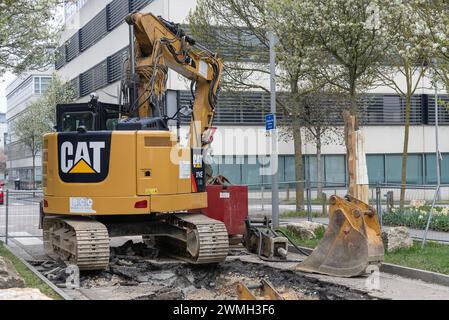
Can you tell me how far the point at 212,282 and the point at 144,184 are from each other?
2.06m

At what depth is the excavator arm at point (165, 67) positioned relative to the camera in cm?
1158

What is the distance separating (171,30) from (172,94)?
1.46 meters

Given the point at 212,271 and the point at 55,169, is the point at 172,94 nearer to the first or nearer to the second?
the point at 55,169

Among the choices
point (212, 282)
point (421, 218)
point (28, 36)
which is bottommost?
point (212, 282)

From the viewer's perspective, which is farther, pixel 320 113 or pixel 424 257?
pixel 320 113

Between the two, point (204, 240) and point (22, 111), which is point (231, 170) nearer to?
point (204, 240)

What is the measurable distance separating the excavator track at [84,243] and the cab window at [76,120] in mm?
1976

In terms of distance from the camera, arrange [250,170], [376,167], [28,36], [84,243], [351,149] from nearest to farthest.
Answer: [84,243] → [351,149] → [28,36] → [250,170] → [376,167]

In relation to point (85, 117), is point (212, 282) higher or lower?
lower

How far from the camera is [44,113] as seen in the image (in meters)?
42.6

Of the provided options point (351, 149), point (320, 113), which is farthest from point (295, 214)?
point (351, 149)

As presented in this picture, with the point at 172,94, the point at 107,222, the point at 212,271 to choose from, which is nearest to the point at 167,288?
the point at 212,271

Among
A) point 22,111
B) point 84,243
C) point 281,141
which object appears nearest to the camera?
point 84,243

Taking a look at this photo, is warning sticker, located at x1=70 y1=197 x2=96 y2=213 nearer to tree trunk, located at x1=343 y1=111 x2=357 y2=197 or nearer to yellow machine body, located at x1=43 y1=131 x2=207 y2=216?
yellow machine body, located at x1=43 y1=131 x2=207 y2=216
